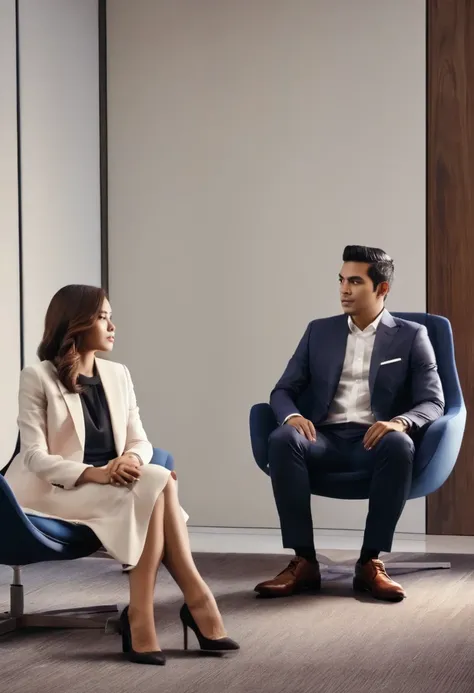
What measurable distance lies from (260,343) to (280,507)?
1.55m

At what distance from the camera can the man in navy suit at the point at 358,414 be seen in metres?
3.84

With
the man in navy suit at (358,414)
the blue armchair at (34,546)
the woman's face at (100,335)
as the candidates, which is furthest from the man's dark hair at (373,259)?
the blue armchair at (34,546)

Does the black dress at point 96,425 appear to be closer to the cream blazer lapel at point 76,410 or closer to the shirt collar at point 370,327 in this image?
the cream blazer lapel at point 76,410

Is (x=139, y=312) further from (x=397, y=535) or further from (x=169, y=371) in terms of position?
(x=397, y=535)

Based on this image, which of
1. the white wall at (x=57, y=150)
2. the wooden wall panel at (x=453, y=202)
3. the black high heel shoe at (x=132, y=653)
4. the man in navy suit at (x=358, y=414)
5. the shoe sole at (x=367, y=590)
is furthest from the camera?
the wooden wall panel at (x=453, y=202)

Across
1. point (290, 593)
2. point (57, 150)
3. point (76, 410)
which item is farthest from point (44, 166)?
point (290, 593)

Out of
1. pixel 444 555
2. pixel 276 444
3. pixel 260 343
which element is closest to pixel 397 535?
pixel 444 555

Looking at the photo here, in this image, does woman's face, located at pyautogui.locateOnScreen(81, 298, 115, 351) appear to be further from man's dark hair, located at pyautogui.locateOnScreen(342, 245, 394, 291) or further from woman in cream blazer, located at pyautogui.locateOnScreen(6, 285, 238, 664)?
man's dark hair, located at pyautogui.locateOnScreen(342, 245, 394, 291)

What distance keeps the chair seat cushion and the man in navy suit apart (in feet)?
2.86

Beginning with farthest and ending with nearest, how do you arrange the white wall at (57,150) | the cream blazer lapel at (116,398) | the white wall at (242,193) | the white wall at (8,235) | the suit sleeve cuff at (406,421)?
the white wall at (242,193) < the white wall at (57,150) < the white wall at (8,235) < the suit sleeve cuff at (406,421) < the cream blazer lapel at (116,398)

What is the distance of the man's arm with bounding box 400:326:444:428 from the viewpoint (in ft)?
13.3

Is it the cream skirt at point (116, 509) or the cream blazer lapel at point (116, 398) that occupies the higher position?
the cream blazer lapel at point (116, 398)

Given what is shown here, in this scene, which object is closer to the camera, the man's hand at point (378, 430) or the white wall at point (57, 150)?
the man's hand at point (378, 430)

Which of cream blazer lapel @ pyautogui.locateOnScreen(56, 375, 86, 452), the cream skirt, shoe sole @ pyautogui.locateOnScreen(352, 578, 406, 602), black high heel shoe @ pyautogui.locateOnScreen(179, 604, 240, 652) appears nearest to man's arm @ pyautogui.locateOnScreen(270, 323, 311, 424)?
shoe sole @ pyautogui.locateOnScreen(352, 578, 406, 602)
